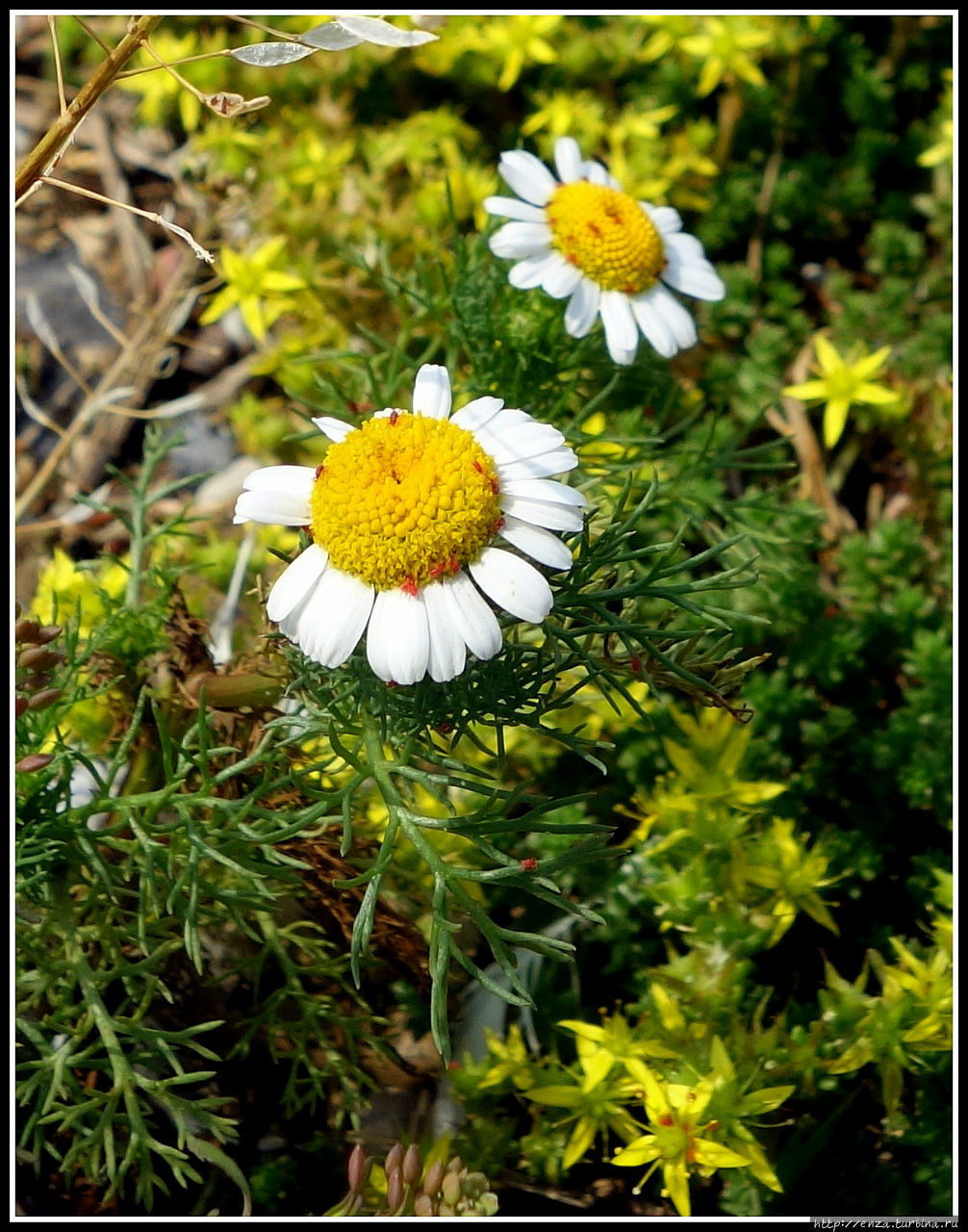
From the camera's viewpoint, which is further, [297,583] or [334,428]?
[334,428]

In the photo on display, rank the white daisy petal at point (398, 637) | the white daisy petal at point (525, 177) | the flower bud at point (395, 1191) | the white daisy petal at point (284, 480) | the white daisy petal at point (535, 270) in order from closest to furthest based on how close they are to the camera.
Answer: the white daisy petal at point (398, 637), the white daisy petal at point (284, 480), the flower bud at point (395, 1191), the white daisy petal at point (535, 270), the white daisy petal at point (525, 177)

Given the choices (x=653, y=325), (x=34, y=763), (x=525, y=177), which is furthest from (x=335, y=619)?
(x=525, y=177)

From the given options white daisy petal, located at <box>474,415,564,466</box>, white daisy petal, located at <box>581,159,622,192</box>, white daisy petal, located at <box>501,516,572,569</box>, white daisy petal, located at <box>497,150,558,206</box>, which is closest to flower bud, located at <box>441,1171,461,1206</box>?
white daisy petal, located at <box>501,516,572,569</box>

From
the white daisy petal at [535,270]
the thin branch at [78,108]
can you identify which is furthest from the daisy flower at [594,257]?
the thin branch at [78,108]

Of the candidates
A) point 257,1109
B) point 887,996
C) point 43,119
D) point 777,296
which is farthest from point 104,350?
point 887,996

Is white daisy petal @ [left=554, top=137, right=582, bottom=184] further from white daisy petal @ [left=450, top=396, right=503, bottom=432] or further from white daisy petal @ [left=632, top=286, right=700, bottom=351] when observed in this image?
white daisy petal @ [left=450, top=396, right=503, bottom=432]

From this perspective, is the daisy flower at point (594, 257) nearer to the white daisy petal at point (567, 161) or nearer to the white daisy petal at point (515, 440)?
the white daisy petal at point (567, 161)

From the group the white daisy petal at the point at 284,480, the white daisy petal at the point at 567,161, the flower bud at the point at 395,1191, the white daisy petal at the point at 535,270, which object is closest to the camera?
the white daisy petal at the point at 284,480

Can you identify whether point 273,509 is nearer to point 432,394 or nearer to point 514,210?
point 432,394
